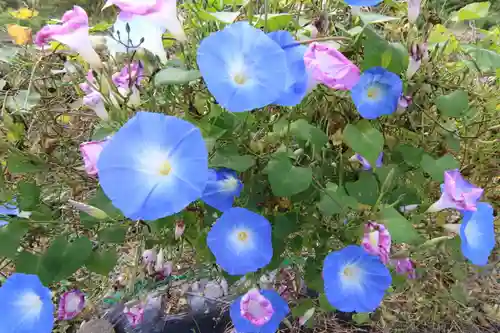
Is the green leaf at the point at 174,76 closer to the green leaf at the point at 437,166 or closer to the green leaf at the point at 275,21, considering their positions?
the green leaf at the point at 275,21

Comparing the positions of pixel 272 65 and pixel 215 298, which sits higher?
pixel 272 65

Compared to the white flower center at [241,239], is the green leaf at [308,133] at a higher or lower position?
higher

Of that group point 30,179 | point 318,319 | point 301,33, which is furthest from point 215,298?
point 301,33

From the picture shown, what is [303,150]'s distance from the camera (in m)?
0.70

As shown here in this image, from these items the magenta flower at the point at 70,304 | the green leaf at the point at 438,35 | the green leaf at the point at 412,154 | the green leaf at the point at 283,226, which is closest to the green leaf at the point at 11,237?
the magenta flower at the point at 70,304

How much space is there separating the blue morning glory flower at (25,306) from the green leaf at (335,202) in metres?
0.37

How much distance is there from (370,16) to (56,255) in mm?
542

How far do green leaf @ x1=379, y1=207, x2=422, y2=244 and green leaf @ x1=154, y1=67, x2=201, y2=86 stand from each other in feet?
1.01

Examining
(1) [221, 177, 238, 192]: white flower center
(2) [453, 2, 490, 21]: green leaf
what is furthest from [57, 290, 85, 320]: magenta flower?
(2) [453, 2, 490, 21]: green leaf

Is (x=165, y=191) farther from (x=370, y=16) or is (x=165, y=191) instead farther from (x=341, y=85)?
(x=370, y=16)

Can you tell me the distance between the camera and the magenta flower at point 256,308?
73 cm

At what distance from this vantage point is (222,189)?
0.62m

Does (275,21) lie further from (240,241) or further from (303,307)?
(303,307)

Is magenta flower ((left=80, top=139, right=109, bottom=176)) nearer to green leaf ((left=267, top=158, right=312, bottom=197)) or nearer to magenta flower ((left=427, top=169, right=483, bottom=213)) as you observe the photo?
green leaf ((left=267, top=158, right=312, bottom=197))
